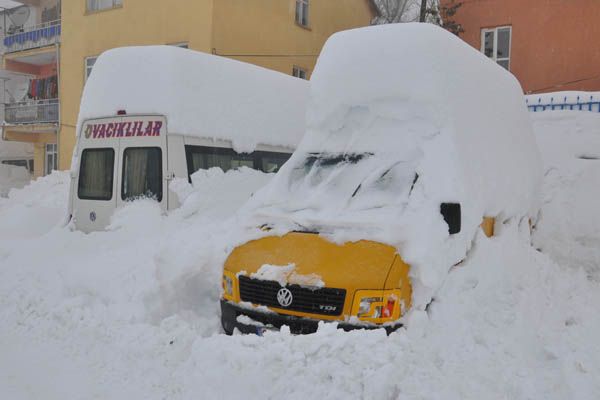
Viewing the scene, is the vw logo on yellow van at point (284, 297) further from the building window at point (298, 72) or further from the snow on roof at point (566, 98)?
the building window at point (298, 72)

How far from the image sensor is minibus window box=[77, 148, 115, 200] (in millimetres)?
7734

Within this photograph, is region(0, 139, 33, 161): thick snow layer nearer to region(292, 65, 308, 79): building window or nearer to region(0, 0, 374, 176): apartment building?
region(0, 0, 374, 176): apartment building

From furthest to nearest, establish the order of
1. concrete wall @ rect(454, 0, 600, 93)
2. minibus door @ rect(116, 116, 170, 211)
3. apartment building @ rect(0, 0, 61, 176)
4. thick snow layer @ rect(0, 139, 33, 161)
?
thick snow layer @ rect(0, 139, 33, 161), apartment building @ rect(0, 0, 61, 176), concrete wall @ rect(454, 0, 600, 93), minibus door @ rect(116, 116, 170, 211)

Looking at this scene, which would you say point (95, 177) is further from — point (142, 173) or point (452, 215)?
point (452, 215)

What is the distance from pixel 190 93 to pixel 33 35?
19.1m

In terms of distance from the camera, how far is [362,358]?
3.46 meters

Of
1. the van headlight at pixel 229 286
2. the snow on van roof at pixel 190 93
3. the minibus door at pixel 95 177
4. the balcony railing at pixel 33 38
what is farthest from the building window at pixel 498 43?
the balcony railing at pixel 33 38

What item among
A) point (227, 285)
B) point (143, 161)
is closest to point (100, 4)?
point (143, 161)

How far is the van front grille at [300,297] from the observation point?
3.90 metres

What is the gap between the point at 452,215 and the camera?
431 centimetres

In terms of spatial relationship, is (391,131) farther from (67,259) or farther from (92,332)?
Result: (67,259)

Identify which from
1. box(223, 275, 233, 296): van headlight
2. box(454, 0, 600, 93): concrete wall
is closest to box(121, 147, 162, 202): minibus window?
box(223, 275, 233, 296): van headlight

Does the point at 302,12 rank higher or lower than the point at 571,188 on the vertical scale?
higher

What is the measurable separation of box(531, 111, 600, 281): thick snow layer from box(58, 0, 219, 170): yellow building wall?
9.60 m
